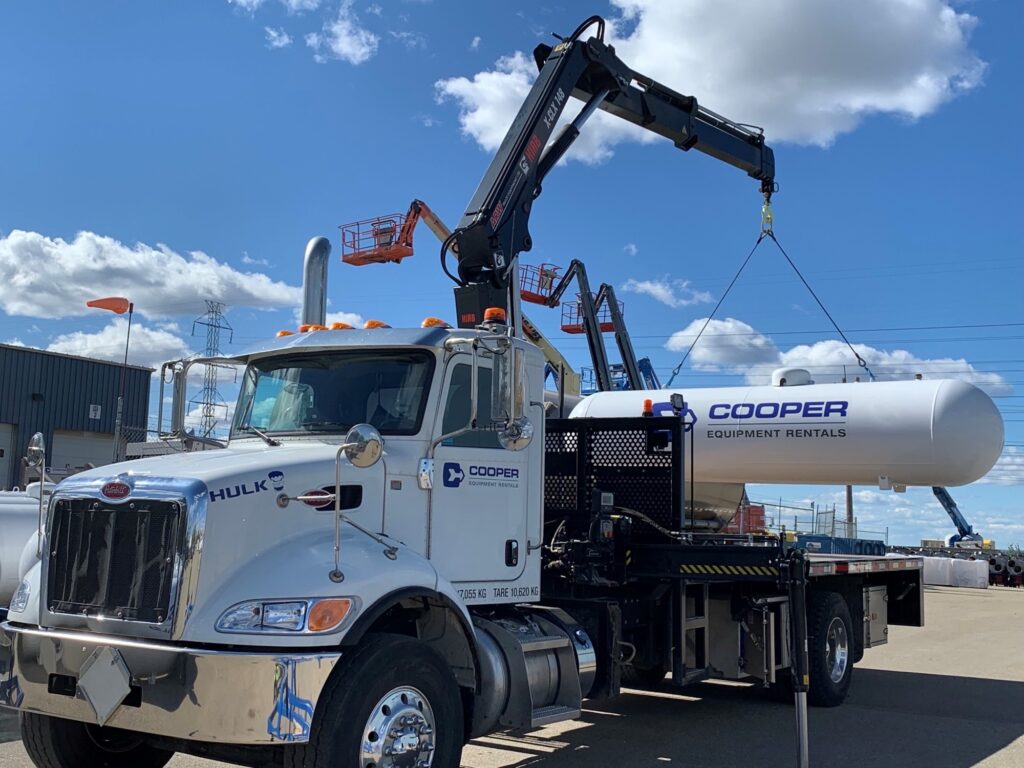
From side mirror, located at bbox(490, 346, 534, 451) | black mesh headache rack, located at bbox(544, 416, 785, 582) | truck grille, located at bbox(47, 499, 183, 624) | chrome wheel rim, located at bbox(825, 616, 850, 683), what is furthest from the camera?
chrome wheel rim, located at bbox(825, 616, 850, 683)

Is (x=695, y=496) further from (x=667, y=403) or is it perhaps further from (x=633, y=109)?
(x=633, y=109)

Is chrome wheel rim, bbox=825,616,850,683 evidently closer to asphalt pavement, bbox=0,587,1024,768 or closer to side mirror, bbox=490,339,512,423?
asphalt pavement, bbox=0,587,1024,768

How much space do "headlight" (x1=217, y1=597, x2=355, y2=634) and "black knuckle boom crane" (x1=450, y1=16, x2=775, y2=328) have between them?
13.9 feet

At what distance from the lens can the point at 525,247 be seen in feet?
30.7

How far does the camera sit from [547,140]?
9.95m

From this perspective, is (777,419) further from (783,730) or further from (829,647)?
(783,730)

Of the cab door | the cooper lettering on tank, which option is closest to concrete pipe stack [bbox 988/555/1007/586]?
the cooper lettering on tank

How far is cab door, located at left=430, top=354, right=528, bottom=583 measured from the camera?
19.4 ft

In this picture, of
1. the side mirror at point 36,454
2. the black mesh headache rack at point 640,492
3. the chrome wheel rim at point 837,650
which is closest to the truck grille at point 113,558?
the side mirror at point 36,454

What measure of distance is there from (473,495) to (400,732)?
157 cm

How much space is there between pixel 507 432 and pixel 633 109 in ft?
22.4

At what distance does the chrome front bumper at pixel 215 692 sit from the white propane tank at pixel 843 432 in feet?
20.7

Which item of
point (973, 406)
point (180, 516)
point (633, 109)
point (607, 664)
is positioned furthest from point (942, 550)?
point (180, 516)

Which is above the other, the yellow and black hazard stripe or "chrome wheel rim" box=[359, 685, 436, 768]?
the yellow and black hazard stripe
